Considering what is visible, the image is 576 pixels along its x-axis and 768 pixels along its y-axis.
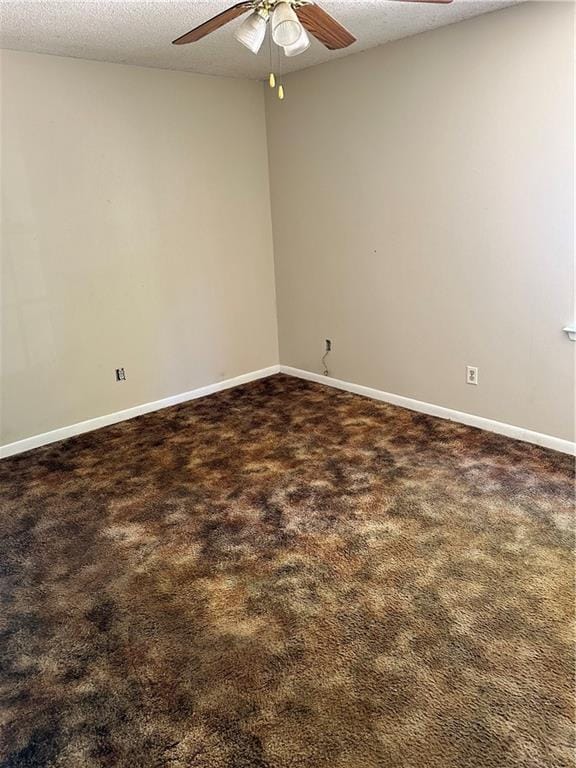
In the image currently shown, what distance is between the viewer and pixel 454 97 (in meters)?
3.33

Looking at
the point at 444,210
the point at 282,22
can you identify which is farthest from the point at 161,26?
the point at 444,210

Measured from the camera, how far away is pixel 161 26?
9.66 ft

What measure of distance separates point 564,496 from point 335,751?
1.80 metres

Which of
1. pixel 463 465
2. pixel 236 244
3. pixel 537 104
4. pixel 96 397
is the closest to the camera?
pixel 537 104

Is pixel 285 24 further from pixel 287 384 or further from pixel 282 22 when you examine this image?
pixel 287 384

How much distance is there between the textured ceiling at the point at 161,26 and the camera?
264 centimetres

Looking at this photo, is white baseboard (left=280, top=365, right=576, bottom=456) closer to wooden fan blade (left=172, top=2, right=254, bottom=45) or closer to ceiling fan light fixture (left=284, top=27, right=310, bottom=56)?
ceiling fan light fixture (left=284, top=27, right=310, bottom=56)

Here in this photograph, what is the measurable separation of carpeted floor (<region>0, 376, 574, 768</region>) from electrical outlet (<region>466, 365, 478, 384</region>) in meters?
0.34


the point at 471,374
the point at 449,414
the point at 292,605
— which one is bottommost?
the point at 292,605

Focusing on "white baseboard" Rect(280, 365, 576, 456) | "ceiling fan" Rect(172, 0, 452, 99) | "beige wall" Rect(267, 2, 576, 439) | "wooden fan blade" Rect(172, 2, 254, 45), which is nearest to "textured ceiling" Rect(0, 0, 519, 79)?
"beige wall" Rect(267, 2, 576, 439)

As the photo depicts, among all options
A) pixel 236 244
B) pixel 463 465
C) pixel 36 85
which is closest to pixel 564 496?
pixel 463 465

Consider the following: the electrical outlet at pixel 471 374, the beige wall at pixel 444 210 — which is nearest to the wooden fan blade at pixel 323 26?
the beige wall at pixel 444 210

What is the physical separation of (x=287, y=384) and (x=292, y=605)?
2.74 meters

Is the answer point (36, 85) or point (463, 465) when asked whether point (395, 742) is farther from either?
point (36, 85)
